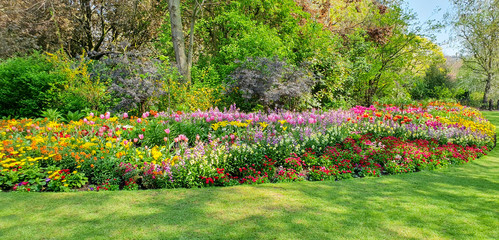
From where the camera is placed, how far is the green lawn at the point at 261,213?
126 inches

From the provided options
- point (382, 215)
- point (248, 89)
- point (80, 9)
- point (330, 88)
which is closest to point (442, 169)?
point (382, 215)

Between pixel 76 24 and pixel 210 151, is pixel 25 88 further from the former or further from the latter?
pixel 76 24

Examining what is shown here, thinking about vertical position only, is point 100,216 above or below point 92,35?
below

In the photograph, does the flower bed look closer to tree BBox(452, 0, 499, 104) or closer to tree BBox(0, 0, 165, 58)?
tree BBox(0, 0, 165, 58)

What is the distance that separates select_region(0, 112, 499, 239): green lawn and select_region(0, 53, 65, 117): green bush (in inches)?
198

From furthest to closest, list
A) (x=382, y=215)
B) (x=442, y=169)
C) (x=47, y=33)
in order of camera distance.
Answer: (x=47, y=33), (x=442, y=169), (x=382, y=215)

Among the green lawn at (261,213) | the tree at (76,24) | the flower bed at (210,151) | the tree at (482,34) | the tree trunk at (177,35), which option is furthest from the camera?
the tree at (482,34)

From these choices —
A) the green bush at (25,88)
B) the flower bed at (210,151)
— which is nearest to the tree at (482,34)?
the flower bed at (210,151)

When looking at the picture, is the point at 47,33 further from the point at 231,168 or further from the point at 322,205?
the point at 322,205

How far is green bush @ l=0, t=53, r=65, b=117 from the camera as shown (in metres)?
8.07

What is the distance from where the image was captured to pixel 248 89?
29.1ft

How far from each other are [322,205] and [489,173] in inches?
177

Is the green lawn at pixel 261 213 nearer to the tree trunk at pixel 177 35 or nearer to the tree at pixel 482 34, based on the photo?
the tree trunk at pixel 177 35

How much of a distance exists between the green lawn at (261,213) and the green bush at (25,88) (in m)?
5.04
